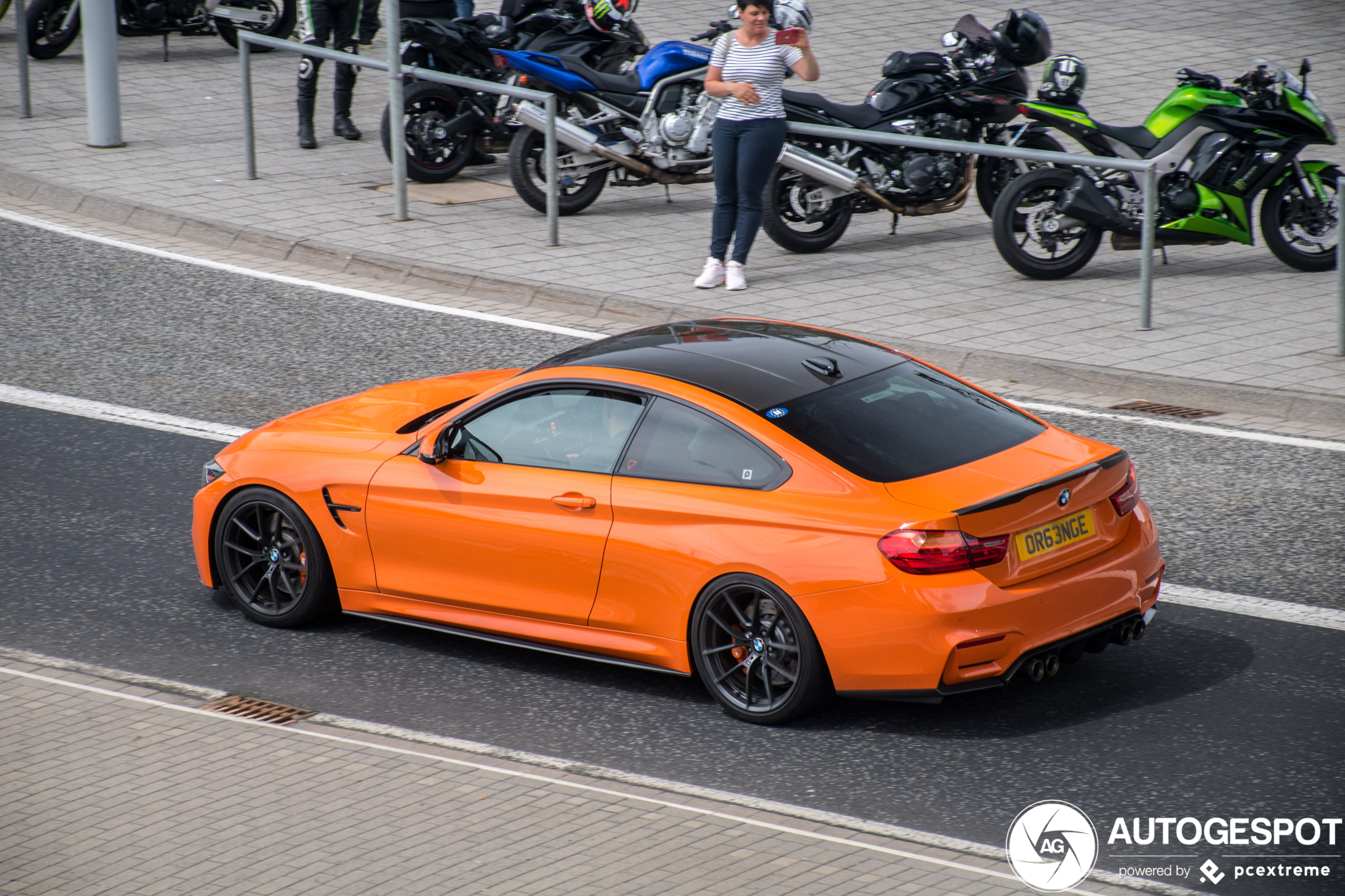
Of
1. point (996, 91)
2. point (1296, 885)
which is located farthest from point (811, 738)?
point (996, 91)

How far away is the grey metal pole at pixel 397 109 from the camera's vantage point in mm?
13391

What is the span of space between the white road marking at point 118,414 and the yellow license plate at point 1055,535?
5.04 meters

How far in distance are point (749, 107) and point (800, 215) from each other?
194cm

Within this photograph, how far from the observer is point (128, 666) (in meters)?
6.45

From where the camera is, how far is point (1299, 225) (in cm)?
1237

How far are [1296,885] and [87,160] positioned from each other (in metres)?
13.6

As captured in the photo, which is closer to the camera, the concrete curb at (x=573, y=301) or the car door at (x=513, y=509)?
the car door at (x=513, y=509)

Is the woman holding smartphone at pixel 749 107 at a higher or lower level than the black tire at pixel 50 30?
lower

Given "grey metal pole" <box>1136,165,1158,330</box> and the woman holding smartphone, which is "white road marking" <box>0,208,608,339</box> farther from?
"grey metal pole" <box>1136,165,1158,330</box>

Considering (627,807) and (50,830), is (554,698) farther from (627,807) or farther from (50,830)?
(50,830)

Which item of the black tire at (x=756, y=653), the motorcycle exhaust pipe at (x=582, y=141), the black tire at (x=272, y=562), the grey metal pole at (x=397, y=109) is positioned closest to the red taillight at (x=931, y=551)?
the black tire at (x=756, y=653)

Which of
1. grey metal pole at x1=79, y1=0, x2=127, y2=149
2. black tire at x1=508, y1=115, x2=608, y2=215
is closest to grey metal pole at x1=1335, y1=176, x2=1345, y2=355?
black tire at x1=508, y1=115, x2=608, y2=215

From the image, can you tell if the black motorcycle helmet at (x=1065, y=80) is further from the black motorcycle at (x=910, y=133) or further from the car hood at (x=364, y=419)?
the car hood at (x=364, y=419)

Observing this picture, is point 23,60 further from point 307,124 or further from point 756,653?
point 756,653
